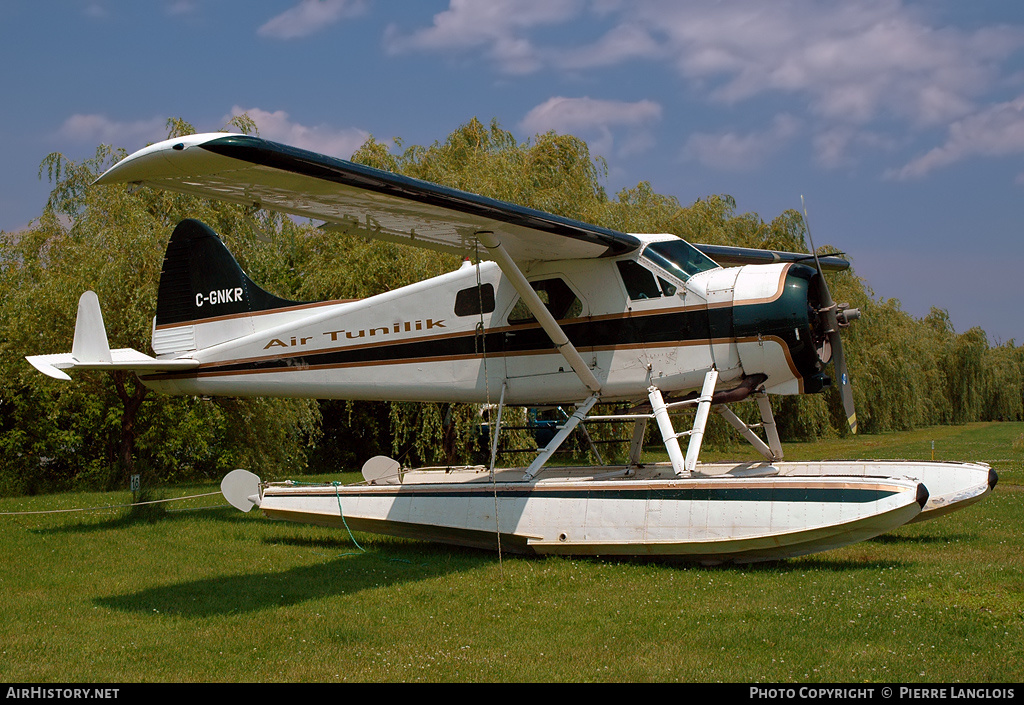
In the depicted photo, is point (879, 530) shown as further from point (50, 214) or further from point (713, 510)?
point (50, 214)

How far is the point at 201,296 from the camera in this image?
1214 centimetres

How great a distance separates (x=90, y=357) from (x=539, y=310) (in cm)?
643

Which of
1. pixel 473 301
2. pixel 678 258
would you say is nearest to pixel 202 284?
pixel 473 301

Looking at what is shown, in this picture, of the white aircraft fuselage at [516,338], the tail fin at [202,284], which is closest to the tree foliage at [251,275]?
the tail fin at [202,284]

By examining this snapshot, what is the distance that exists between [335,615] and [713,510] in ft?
12.3

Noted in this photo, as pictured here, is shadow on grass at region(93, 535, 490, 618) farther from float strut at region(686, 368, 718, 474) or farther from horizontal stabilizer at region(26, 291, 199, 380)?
horizontal stabilizer at region(26, 291, 199, 380)

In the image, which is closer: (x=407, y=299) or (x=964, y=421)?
(x=407, y=299)

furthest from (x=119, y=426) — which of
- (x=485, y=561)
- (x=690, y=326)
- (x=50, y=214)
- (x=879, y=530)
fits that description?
(x=879, y=530)

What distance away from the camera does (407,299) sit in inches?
415

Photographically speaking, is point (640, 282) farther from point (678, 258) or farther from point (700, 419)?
point (700, 419)

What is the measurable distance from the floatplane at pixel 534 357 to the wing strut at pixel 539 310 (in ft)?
0.10

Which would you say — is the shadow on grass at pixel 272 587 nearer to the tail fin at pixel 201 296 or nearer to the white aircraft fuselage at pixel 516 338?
the white aircraft fuselage at pixel 516 338

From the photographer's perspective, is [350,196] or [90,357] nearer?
[350,196]

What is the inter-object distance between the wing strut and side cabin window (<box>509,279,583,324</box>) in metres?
0.38
